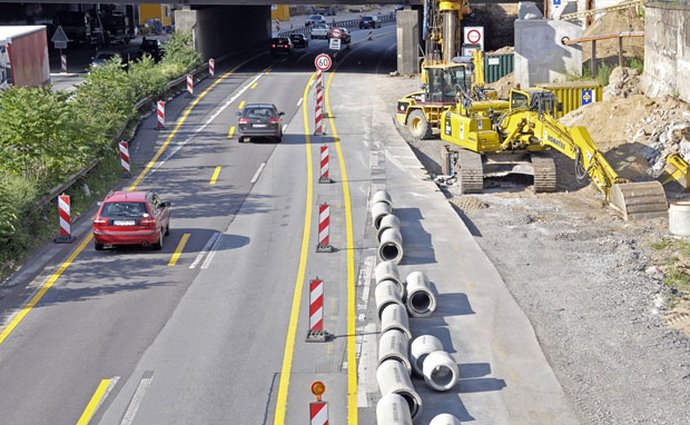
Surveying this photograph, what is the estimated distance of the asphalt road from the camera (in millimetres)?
17359

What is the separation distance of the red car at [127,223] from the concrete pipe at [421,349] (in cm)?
1004

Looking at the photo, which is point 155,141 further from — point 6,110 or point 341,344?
point 341,344

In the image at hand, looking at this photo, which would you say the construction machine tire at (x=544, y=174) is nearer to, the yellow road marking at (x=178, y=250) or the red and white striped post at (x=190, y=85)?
the yellow road marking at (x=178, y=250)

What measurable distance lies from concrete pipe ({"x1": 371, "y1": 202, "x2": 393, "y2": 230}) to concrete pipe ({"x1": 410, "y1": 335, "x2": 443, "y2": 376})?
9.99m

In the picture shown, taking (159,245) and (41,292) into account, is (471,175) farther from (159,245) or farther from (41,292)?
(41,292)

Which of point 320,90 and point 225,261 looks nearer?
point 225,261

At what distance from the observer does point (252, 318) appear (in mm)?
21734

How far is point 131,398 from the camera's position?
17.6 m

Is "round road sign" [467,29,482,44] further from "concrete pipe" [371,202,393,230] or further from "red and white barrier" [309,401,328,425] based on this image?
"red and white barrier" [309,401,328,425]

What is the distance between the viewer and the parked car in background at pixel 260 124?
4316cm

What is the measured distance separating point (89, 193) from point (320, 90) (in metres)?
17.7

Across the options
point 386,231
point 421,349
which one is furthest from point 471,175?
point 421,349

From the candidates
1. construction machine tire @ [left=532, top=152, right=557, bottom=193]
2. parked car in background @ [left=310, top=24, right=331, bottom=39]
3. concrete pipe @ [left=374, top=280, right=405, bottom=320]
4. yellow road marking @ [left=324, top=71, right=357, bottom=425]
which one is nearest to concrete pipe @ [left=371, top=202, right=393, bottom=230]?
yellow road marking @ [left=324, top=71, right=357, bottom=425]

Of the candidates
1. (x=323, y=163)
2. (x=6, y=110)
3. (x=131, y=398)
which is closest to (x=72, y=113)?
(x=6, y=110)
